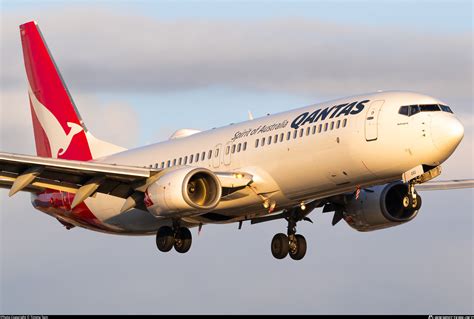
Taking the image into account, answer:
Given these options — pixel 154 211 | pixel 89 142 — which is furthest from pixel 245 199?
pixel 89 142

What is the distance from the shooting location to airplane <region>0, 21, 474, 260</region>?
47.6 m

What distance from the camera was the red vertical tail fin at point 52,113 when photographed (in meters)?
62.2

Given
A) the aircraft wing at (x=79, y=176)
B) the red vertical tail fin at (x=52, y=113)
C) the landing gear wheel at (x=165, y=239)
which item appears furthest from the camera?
the red vertical tail fin at (x=52, y=113)

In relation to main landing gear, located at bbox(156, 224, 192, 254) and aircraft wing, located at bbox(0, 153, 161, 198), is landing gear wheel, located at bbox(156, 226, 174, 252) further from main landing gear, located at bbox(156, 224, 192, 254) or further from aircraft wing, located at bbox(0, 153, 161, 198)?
aircraft wing, located at bbox(0, 153, 161, 198)

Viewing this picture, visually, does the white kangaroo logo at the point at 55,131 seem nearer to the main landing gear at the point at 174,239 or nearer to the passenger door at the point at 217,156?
the main landing gear at the point at 174,239

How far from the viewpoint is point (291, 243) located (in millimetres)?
55344

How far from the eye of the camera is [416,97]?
1901 inches

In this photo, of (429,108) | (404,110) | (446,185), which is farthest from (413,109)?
(446,185)

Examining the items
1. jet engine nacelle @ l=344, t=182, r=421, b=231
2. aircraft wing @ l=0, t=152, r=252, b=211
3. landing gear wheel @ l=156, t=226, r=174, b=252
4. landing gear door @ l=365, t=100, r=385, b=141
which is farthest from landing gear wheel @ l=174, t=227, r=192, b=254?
landing gear door @ l=365, t=100, r=385, b=141

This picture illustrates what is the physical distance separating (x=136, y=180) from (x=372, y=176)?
954 centimetres

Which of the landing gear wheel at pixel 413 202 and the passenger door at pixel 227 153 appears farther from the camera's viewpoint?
the passenger door at pixel 227 153

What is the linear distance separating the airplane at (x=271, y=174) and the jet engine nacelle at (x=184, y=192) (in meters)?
0.04

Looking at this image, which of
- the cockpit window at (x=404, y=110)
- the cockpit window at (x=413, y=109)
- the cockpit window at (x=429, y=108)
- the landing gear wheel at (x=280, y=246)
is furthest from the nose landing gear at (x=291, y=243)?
the cockpit window at (x=429, y=108)

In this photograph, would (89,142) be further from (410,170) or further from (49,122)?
(410,170)
